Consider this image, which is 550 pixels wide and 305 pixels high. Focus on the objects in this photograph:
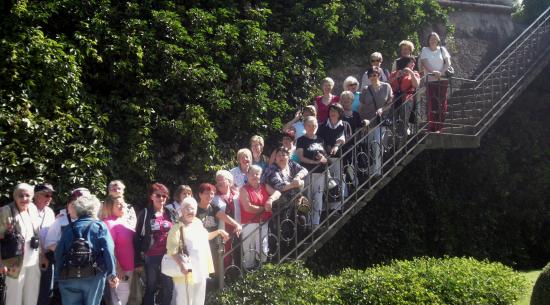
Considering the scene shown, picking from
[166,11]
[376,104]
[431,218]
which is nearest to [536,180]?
[431,218]

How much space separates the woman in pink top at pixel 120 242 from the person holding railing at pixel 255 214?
1.44 meters

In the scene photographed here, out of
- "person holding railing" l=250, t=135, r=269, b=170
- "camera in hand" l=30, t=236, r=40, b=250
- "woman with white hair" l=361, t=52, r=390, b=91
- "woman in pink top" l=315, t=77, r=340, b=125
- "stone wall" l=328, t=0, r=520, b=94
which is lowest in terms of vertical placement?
"camera in hand" l=30, t=236, r=40, b=250

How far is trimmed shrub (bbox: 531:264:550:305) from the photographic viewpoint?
373 inches

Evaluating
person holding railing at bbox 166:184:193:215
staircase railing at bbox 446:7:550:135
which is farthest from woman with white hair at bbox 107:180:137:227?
staircase railing at bbox 446:7:550:135

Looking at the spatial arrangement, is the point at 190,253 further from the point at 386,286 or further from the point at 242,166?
the point at 386,286

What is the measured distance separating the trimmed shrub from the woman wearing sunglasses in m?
4.10

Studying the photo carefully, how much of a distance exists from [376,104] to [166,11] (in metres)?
3.37

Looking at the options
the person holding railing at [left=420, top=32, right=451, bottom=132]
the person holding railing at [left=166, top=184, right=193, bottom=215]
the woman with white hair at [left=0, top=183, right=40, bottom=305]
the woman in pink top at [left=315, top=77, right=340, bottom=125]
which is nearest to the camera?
the woman with white hair at [left=0, top=183, right=40, bottom=305]

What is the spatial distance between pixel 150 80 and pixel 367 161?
3289 millimetres

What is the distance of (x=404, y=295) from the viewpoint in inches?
405

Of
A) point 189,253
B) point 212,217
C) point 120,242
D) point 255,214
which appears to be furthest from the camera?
point 255,214

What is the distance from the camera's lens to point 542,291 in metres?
9.53

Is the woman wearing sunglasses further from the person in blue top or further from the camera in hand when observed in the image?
the camera in hand

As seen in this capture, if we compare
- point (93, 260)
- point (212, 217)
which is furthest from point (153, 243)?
point (93, 260)
